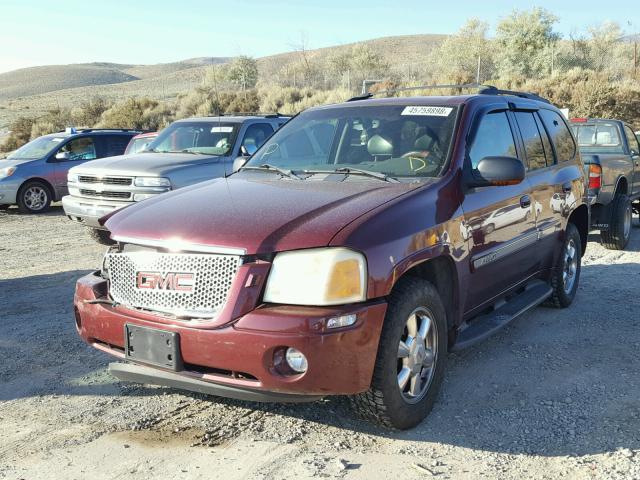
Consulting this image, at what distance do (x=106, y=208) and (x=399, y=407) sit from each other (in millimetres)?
6462

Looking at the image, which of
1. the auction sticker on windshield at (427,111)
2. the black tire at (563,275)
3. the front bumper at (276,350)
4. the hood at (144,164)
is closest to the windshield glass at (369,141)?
the auction sticker on windshield at (427,111)

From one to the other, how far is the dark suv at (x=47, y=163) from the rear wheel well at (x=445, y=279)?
35.9 feet

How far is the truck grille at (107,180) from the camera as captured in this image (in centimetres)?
902

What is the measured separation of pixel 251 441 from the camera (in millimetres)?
3531

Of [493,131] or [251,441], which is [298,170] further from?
[251,441]

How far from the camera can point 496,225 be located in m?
4.47

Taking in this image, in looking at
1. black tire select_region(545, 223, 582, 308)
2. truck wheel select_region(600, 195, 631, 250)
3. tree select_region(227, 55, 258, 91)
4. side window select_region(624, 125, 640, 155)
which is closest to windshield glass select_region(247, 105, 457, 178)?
black tire select_region(545, 223, 582, 308)

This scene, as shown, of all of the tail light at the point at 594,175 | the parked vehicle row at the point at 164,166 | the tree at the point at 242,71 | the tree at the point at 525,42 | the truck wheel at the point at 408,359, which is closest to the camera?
the truck wheel at the point at 408,359

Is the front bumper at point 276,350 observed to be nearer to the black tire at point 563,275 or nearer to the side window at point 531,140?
the side window at point 531,140

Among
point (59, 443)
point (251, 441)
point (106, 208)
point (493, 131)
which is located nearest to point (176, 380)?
point (251, 441)

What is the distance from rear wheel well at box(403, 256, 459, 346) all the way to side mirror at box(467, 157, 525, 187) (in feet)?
1.90

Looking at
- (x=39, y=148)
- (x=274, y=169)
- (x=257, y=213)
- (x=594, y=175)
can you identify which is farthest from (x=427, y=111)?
(x=39, y=148)

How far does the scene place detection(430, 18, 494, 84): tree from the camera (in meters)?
44.8

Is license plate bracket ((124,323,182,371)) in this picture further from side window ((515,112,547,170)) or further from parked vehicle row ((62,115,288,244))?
parked vehicle row ((62,115,288,244))
